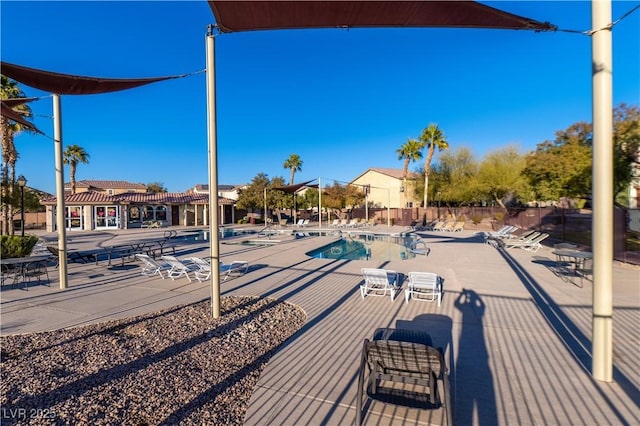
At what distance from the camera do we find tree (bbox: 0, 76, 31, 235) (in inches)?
559

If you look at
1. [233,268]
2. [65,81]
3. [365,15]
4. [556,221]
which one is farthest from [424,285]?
[556,221]

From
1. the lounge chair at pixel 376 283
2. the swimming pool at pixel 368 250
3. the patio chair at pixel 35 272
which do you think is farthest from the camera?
the swimming pool at pixel 368 250

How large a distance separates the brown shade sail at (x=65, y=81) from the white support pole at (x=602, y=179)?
18.6 ft

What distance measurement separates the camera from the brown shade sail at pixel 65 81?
509 centimetres

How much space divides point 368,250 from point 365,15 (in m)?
12.8

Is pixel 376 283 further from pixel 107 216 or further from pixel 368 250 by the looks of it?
pixel 107 216

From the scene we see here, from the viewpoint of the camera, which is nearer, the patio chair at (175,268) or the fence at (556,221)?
the patio chair at (175,268)

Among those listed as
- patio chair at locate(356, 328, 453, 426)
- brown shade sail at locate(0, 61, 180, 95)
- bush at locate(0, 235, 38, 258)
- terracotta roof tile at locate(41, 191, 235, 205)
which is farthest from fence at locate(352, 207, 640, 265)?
terracotta roof tile at locate(41, 191, 235, 205)

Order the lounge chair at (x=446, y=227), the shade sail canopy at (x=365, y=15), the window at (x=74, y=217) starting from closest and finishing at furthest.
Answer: the shade sail canopy at (x=365, y=15)
the lounge chair at (x=446, y=227)
the window at (x=74, y=217)

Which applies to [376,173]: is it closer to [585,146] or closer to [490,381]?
[585,146]

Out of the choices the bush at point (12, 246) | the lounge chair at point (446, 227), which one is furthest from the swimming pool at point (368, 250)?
the bush at point (12, 246)

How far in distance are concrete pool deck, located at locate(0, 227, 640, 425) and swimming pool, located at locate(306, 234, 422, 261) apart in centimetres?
342

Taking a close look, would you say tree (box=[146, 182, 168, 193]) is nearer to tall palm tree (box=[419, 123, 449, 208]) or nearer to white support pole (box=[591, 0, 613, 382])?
tall palm tree (box=[419, 123, 449, 208])

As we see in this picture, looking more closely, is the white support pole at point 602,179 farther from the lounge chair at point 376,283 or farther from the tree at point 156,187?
the tree at point 156,187
